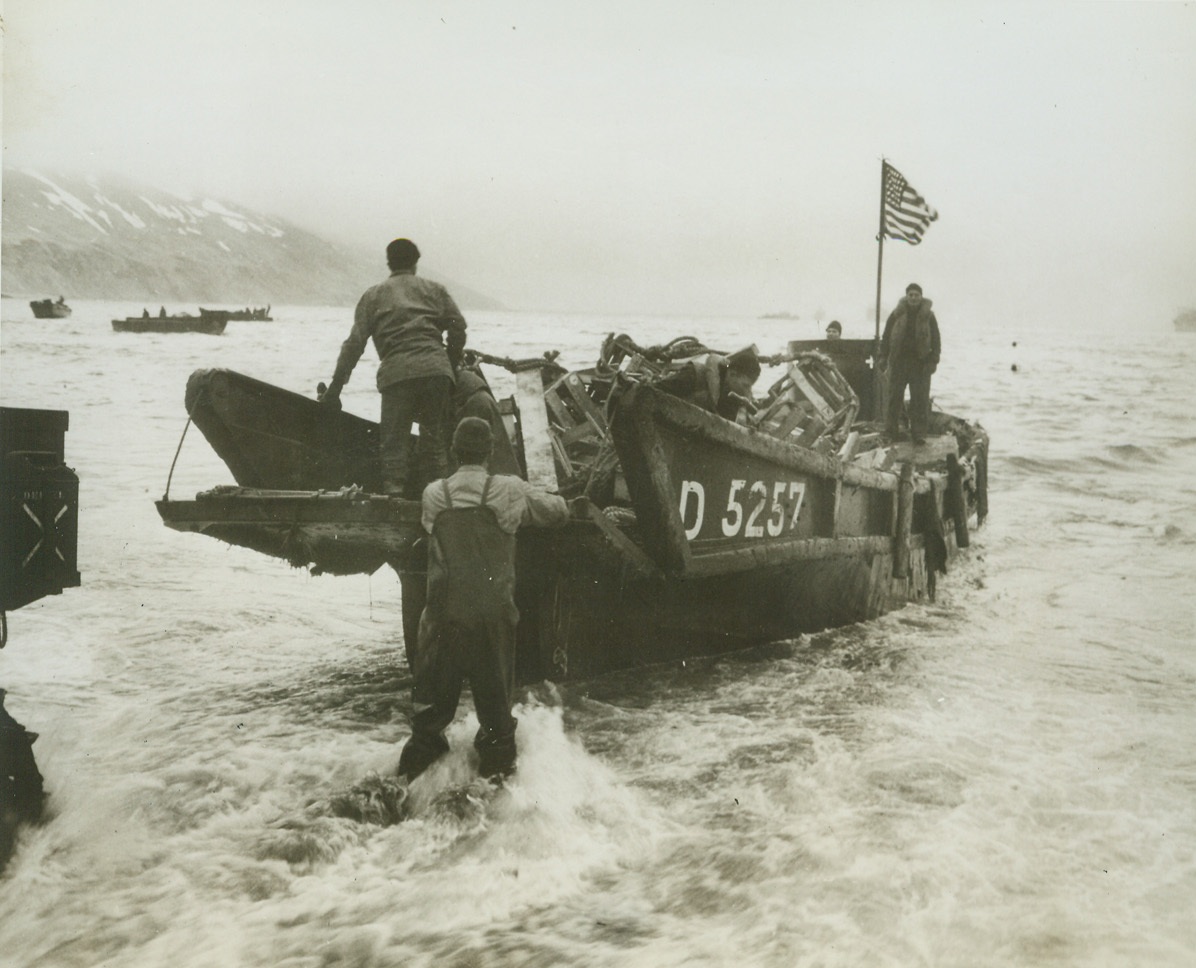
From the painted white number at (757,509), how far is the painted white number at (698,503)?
19.1 inches

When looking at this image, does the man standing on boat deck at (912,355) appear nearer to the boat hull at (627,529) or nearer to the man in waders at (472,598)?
the boat hull at (627,529)

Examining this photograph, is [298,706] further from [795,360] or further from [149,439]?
[149,439]

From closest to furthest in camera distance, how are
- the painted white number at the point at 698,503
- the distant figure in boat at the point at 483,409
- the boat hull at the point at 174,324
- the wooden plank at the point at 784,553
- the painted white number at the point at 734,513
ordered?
1. the painted white number at the point at 698,503
2. the wooden plank at the point at 784,553
3. the painted white number at the point at 734,513
4. the distant figure in boat at the point at 483,409
5. the boat hull at the point at 174,324

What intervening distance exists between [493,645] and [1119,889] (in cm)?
254

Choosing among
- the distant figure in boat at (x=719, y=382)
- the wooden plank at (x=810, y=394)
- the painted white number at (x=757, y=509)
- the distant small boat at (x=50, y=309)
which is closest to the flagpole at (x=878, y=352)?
the wooden plank at (x=810, y=394)

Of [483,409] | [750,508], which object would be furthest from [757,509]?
[483,409]

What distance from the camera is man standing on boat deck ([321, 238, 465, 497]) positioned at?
5.43 metres

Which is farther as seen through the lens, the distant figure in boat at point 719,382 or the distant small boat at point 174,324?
the distant small boat at point 174,324

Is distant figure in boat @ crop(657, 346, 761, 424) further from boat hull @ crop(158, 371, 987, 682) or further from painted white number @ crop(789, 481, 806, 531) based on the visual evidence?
painted white number @ crop(789, 481, 806, 531)

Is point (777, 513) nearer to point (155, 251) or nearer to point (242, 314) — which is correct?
point (155, 251)

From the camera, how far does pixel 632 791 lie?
4383 mm

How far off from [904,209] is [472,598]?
8217 millimetres

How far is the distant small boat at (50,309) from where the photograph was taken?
12836 mm

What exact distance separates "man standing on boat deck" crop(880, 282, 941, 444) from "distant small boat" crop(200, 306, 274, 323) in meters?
17.7
